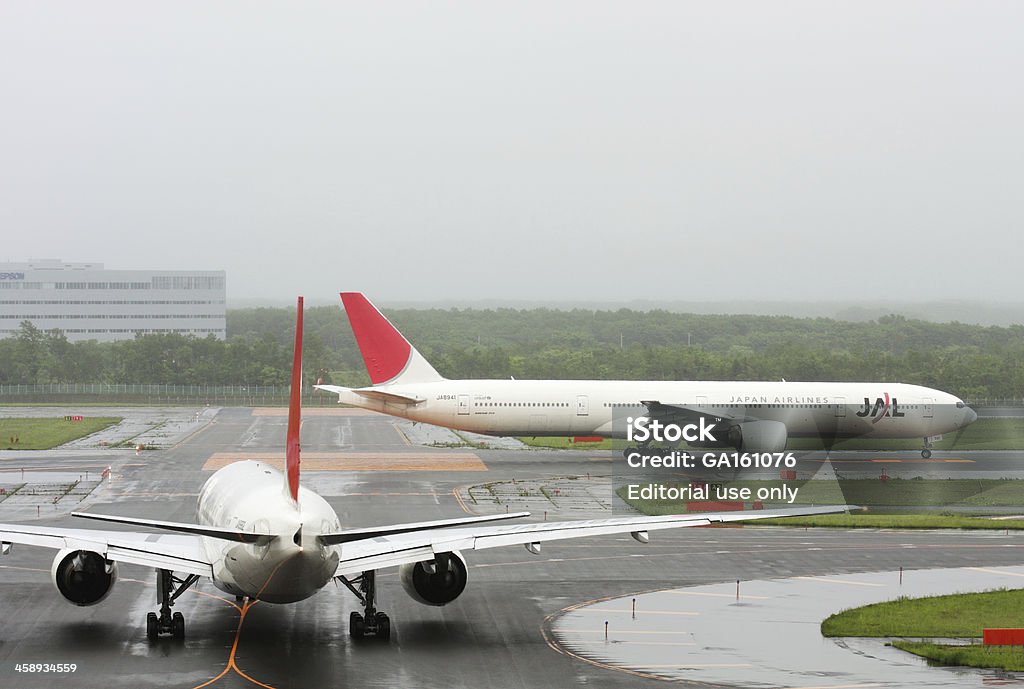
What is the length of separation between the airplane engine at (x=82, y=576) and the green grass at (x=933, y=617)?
53.6 feet

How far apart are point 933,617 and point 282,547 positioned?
649 inches

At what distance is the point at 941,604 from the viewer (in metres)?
31.1

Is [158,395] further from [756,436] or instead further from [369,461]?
[756,436]

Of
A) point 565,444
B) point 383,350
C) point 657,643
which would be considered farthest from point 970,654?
point 565,444

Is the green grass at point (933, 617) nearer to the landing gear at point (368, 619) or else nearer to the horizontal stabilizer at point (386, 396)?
the landing gear at point (368, 619)

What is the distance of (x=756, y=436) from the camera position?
65.1 meters

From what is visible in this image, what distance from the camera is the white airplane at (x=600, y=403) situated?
64.6 metres

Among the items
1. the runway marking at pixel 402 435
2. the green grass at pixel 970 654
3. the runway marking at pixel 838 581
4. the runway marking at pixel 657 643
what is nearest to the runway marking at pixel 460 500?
the runway marking at pixel 838 581

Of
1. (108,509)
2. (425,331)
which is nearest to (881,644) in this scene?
(108,509)

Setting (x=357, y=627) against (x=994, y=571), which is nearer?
(x=357, y=627)

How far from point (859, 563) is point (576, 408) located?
29322 millimetres

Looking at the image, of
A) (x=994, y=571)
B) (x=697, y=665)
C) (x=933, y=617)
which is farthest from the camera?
(x=994, y=571)

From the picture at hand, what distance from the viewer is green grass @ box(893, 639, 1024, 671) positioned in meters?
25.0

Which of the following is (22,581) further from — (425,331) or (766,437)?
(425,331)
